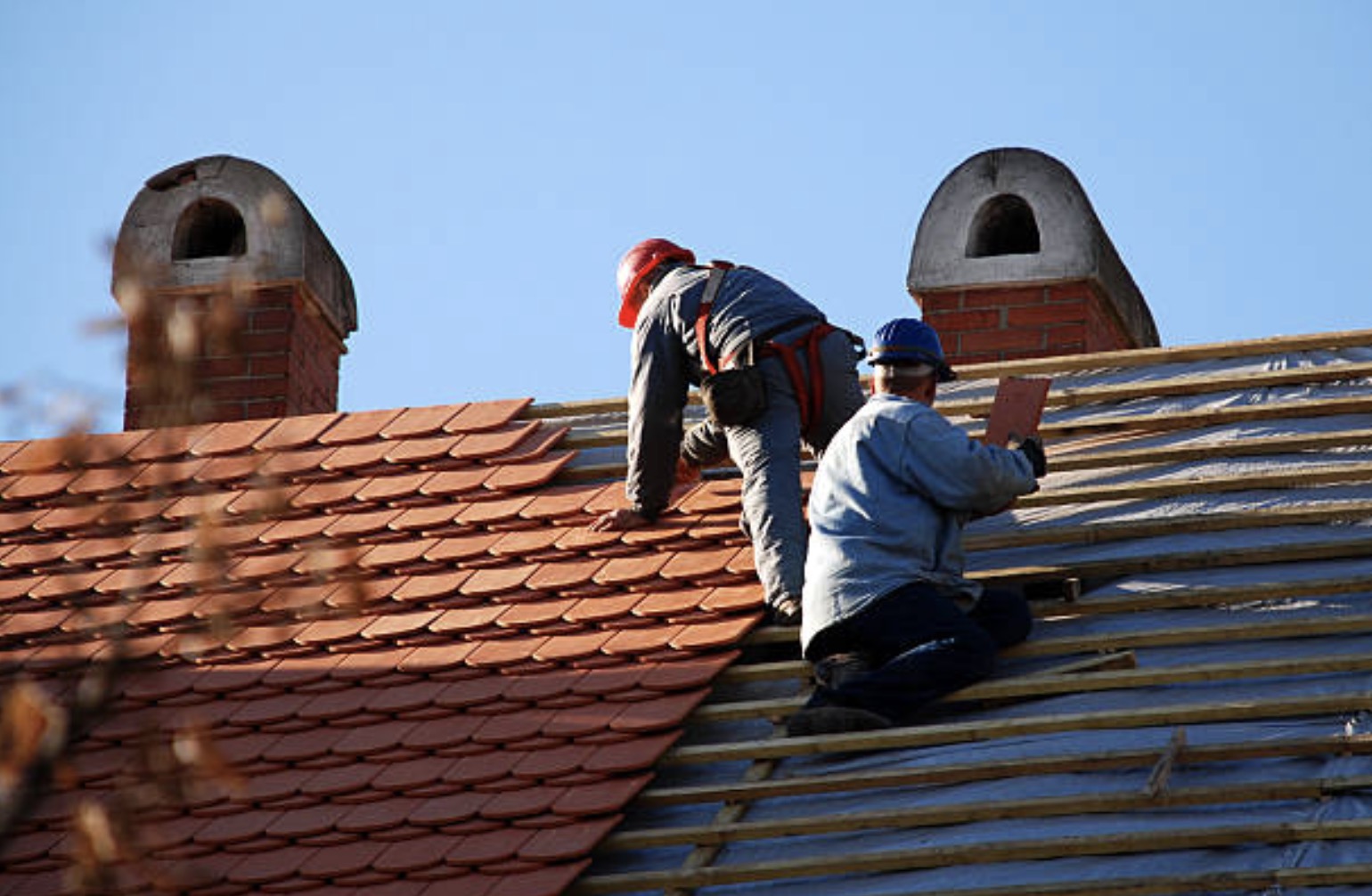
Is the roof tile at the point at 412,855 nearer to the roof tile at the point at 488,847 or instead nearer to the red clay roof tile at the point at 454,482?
the roof tile at the point at 488,847

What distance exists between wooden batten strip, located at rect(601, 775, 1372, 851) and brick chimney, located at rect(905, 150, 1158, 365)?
3597 millimetres

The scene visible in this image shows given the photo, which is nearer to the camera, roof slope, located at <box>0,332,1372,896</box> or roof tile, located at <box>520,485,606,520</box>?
roof slope, located at <box>0,332,1372,896</box>

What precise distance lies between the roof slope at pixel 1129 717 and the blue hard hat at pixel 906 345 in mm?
695

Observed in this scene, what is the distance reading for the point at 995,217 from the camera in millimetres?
9516

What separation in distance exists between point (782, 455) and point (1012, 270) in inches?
102

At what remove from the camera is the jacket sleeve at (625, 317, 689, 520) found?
7430mm

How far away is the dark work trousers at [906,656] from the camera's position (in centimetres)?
627

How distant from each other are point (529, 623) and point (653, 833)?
1.21 meters

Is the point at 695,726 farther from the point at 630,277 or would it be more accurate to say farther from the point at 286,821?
the point at 630,277

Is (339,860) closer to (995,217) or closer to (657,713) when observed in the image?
(657,713)

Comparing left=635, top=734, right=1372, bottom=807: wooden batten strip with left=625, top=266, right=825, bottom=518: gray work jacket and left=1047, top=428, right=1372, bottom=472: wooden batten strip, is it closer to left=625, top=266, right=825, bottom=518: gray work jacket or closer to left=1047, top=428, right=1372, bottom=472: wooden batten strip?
left=625, top=266, right=825, bottom=518: gray work jacket

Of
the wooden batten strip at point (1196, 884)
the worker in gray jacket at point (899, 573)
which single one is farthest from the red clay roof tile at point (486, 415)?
the wooden batten strip at point (1196, 884)

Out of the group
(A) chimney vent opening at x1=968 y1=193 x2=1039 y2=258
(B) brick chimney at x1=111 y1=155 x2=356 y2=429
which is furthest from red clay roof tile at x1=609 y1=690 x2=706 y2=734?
(B) brick chimney at x1=111 y1=155 x2=356 y2=429

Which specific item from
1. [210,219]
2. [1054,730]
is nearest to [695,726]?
[1054,730]
